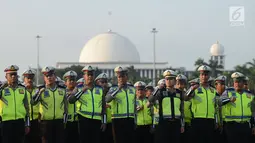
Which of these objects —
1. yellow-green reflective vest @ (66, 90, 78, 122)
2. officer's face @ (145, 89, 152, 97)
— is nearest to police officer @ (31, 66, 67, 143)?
yellow-green reflective vest @ (66, 90, 78, 122)

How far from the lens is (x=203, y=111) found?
12.9m

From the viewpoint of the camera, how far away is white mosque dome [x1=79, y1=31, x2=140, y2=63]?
12156 centimetres

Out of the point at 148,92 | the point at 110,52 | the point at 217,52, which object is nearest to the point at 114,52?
the point at 110,52

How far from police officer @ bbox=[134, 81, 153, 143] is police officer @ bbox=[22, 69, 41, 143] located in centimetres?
245

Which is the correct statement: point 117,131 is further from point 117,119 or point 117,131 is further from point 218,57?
point 218,57

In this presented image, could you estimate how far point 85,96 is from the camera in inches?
494

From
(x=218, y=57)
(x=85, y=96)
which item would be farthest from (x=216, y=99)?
(x=218, y=57)

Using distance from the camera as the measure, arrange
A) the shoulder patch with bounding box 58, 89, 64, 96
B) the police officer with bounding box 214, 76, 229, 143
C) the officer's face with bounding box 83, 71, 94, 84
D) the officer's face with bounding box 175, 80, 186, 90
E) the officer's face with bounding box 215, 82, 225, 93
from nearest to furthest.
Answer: the officer's face with bounding box 83, 71, 94, 84, the shoulder patch with bounding box 58, 89, 64, 96, the police officer with bounding box 214, 76, 229, 143, the officer's face with bounding box 175, 80, 186, 90, the officer's face with bounding box 215, 82, 225, 93

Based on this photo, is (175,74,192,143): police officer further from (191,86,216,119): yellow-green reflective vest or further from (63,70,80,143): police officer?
(63,70,80,143): police officer

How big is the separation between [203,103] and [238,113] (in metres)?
0.83

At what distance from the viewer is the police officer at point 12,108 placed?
1193cm

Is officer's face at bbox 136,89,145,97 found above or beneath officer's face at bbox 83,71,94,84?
beneath

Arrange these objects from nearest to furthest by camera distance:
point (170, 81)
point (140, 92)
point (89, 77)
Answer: point (170, 81), point (89, 77), point (140, 92)

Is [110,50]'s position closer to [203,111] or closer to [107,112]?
[107,112]
